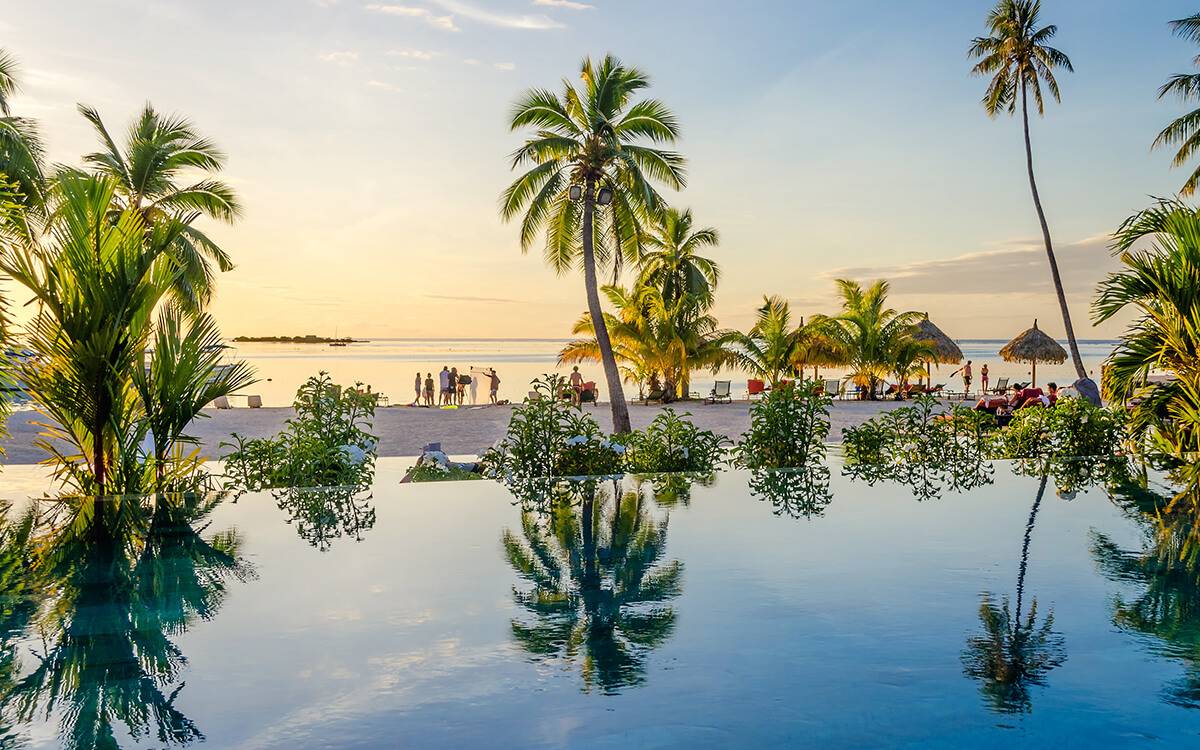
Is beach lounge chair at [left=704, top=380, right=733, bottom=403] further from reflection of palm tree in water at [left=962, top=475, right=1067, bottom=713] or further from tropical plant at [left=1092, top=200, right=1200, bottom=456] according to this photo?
reflection of palm tree in water at [left=962, top=475, right=1067, bottom=713]

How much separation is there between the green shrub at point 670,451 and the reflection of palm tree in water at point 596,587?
7.20 feet

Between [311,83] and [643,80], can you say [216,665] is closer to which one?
[311,83]

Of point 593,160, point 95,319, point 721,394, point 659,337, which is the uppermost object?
point 593,160

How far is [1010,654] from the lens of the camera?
11.6 ft

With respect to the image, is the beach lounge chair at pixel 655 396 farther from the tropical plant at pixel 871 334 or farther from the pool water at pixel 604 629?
the pool water at pixel 604 629

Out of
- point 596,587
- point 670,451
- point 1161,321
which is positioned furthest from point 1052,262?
point 596,587

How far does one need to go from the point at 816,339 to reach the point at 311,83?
22.8m

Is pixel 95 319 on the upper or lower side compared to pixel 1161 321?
lower

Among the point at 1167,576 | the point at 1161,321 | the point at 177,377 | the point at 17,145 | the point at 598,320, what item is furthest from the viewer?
the point at 17,145

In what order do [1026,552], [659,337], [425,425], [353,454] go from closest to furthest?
[1026,552]
[353,454]
[425,425]
[659,337]

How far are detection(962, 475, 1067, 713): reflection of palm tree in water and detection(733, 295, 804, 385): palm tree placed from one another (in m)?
25.2

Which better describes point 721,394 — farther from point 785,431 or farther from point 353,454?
point 353,454

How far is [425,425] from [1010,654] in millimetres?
17858

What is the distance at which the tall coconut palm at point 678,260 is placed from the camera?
29.8 meters
